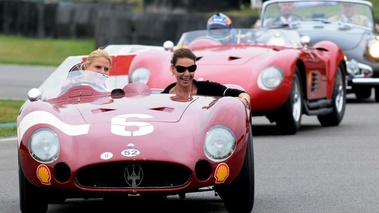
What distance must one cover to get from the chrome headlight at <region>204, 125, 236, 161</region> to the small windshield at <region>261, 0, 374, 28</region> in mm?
11032

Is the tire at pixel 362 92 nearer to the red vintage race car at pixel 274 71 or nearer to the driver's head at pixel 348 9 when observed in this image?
the driver's head at pixel 348 9

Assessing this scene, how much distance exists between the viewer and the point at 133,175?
7.05 m

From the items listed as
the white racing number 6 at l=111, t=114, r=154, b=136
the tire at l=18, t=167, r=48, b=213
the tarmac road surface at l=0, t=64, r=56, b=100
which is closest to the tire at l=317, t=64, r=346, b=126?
the tarmac road surface at l=0, t=64, r=56, b=100

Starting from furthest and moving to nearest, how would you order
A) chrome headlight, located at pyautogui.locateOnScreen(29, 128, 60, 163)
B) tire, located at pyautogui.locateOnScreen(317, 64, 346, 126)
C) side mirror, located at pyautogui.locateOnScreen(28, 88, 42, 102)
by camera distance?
tire, located at pyautogui.locateOnScreen(317, 64, 346, 126) → side mirror, located at pyautogui.locateOnScreen(28, 88, 42, 102) → chrome headlight, located at pyautogui.locateOnScreen(29, 128, 60, 163)

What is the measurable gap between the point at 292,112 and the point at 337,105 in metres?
1.63

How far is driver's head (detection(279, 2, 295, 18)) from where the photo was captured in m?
18.5

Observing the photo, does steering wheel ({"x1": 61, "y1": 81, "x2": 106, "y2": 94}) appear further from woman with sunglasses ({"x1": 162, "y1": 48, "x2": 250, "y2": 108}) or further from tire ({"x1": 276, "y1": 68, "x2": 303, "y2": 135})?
tire ({"x1": 276, "y1": 68, "x2": 303, "y2": 135})

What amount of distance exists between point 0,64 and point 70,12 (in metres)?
5.37

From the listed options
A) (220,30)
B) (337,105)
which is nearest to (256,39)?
(220,30)

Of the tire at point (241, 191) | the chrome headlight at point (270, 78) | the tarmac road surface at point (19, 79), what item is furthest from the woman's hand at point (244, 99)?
the tarmac road surface at point (19, 79)

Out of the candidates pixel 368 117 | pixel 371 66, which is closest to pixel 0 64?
pixel 371 66

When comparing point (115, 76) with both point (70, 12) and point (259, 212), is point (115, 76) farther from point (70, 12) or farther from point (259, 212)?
point (70, 12)

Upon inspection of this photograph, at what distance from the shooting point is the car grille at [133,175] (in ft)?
23.1

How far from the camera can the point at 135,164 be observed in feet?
23.2
